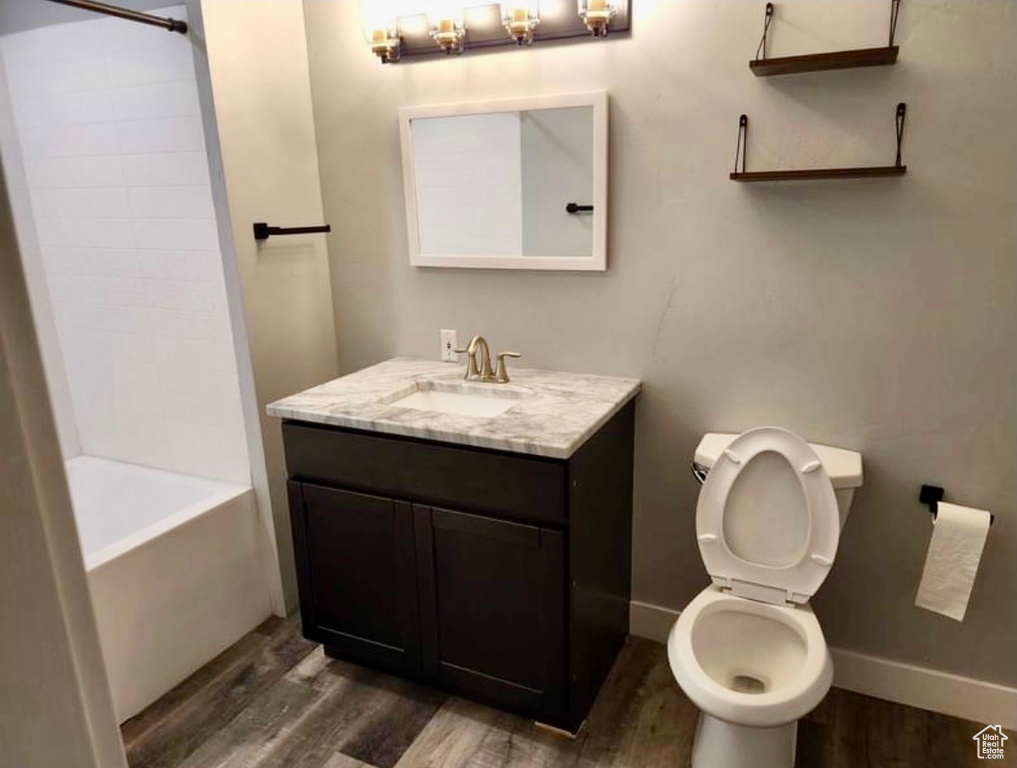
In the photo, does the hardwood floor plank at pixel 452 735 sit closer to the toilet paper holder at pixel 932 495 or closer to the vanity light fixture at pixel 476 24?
the toilet paper holder at pixel 932 495

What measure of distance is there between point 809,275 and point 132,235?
2197 mm

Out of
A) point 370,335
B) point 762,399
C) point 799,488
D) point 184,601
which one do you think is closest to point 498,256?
point 370,335

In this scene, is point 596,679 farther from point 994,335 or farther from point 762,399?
point 994,335

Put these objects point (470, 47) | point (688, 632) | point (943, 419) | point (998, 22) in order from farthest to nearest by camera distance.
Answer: point (470, 47) < point (943, 419) < point (688, 632) < point (998, 22)

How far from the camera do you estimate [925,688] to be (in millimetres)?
1990

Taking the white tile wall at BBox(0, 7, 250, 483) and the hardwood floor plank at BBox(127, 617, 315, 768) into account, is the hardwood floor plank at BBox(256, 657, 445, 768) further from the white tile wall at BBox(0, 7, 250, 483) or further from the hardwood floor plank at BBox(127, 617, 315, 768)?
the white tile wall at BBox(0, 7, 250, 483)

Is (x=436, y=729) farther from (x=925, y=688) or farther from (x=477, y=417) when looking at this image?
(x=925, y=688)

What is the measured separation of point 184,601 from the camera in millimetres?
2176

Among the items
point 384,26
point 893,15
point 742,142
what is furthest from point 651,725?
point 384,26

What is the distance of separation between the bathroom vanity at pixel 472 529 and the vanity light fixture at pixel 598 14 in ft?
3.29

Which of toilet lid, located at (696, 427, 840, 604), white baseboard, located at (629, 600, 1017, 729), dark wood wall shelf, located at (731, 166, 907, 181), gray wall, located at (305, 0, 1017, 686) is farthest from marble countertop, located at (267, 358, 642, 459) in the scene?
white baseboard, located at (629, 600, 1017, 729)

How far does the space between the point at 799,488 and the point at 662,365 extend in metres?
0.54

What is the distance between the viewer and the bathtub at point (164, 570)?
6.51ft

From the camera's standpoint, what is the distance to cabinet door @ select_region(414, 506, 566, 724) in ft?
5.79
